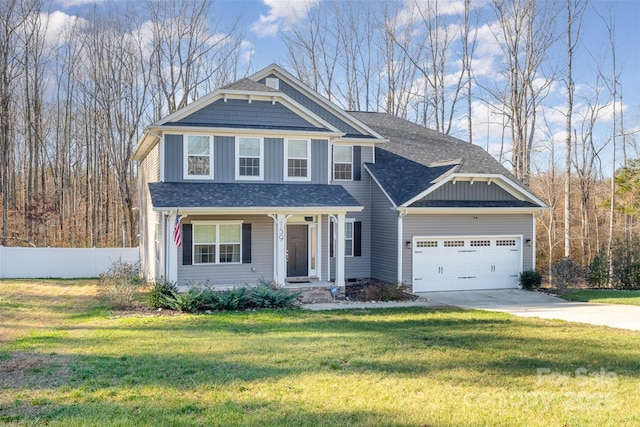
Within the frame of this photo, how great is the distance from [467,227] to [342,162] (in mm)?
5162

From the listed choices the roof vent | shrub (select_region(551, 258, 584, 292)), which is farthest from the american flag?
shrub (select_region(551, 258, 584, 292))

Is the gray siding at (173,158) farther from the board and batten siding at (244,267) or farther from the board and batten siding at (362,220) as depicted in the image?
the board and batten siding at (362,220)

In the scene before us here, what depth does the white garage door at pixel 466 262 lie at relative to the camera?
56.4 feet

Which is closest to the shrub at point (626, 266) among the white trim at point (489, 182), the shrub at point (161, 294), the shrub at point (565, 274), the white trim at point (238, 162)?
the shrub at point (565, 274)

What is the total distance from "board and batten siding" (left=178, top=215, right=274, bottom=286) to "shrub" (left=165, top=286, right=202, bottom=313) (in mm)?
2057

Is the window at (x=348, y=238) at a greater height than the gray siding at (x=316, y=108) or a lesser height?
lesser

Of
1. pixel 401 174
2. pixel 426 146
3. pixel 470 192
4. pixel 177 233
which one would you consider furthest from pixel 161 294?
pixel 426 146

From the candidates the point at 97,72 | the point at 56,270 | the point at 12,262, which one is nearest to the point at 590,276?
the point at 56,270

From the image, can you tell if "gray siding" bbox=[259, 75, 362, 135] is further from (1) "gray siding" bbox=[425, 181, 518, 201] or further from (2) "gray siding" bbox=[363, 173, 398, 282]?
(1) "gray siding" bbox=[425, 181, 518, 201]

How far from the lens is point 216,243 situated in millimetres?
15820

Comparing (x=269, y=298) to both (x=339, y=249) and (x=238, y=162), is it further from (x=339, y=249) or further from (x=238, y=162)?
(x=238, y=162)

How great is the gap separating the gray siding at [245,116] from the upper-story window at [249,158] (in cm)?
55

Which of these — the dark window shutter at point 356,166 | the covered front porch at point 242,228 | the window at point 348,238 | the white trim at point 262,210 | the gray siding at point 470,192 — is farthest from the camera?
the dark window shutter at point 356,166

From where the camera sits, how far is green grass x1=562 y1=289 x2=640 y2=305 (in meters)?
15.4
